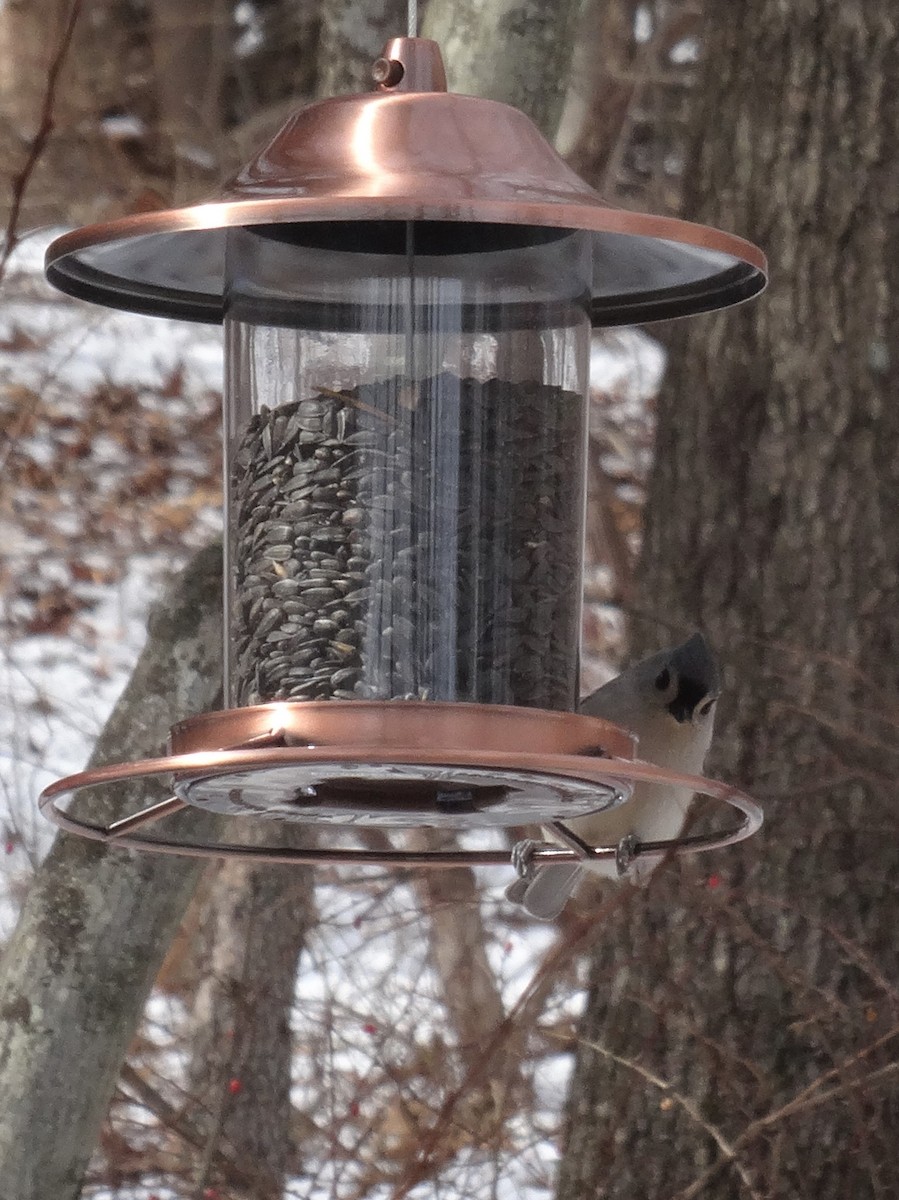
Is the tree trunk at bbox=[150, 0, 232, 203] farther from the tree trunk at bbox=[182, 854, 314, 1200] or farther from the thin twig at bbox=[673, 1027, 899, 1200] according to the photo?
the thin twig at bbox=[673, 1027, 899, 1200]

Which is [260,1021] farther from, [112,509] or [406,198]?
[406,198]

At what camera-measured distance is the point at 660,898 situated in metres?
5.27

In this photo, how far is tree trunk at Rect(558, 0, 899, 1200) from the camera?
5.05 meters

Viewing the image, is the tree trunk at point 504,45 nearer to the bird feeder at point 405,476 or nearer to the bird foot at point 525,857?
the bird feeder at point 405,476

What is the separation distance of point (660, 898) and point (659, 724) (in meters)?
1.20

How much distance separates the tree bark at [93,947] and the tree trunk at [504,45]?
0.97 meters

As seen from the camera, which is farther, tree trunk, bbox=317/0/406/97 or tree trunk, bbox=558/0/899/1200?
→ tree trunk, bbox=558/0/899/1200

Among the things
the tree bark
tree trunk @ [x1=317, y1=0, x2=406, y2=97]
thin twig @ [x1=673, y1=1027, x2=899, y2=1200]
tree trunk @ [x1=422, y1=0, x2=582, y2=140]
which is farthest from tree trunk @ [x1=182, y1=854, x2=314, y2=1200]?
tree trunk @ [x1=422, y1=0, x2=582, y2=140]

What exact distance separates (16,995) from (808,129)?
3.49 metres

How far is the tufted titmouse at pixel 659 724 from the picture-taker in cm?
413

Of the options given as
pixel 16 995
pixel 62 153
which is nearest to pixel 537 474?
pixel 16 995

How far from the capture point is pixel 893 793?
503cm

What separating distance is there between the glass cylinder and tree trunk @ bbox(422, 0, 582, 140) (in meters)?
0.95

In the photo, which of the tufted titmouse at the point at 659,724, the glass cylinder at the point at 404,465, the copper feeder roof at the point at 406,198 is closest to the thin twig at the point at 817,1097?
the tufted titmouse at the point at 659,724
